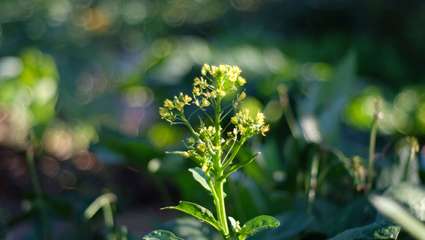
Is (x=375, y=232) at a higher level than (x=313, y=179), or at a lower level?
higher

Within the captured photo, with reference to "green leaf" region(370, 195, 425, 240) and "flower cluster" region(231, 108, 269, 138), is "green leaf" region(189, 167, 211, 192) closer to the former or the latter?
"flower cluster" region(231, 108, 269, 138)

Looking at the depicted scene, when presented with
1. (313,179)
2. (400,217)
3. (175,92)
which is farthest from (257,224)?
(175,92)

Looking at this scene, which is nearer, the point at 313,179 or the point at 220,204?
the point at 220,204

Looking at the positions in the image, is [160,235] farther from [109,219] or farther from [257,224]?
[109,219]

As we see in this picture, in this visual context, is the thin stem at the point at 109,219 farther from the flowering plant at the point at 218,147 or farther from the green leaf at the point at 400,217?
the green leaf at the point at 400,217

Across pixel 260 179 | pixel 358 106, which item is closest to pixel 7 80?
pixel 358 106

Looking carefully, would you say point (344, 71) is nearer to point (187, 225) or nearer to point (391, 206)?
point (187, 225)
